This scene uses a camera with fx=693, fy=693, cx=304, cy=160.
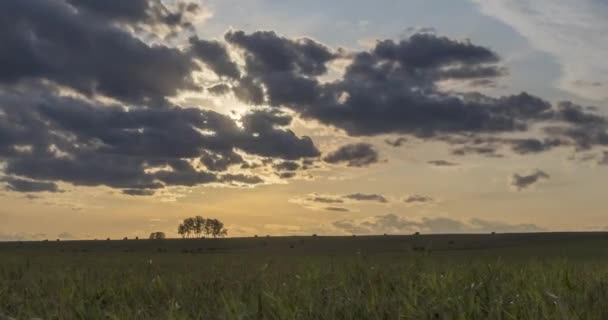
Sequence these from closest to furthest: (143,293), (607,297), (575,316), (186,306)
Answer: (575,316) < (607,297) < (186,306) < (143,293)

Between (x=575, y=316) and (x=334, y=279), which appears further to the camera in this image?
(x=334, y=279)

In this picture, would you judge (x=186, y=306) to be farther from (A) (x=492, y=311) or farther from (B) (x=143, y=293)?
(A) (x=492, y=311)

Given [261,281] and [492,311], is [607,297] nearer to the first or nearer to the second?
[492,311]

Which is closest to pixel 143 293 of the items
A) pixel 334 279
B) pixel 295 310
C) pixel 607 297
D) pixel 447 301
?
pixel 334 279

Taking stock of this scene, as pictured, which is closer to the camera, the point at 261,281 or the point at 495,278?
the point at 495,278

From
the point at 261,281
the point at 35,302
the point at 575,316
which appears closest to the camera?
the point at 575,316

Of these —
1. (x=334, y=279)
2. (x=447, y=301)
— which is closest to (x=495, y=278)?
(x=334, y=279)

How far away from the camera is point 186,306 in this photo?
7.79 metres

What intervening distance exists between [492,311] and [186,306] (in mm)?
3459

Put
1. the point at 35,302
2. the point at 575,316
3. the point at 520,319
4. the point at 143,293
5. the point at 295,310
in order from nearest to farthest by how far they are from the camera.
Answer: the point at 575,316
the point at 520,319
the point at 295,310
the point at 35,302
the point at 143,293

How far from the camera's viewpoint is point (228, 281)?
403 inches

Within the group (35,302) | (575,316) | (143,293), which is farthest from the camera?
(143,293)

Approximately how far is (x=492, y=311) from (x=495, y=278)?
332 centimetres

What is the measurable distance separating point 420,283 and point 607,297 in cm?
Answer: 227
